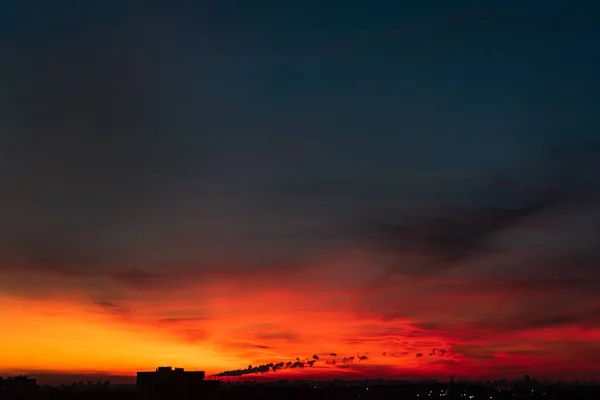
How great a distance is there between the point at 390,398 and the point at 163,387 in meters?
98.7

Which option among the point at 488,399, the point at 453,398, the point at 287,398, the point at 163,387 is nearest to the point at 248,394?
the point at 287,398

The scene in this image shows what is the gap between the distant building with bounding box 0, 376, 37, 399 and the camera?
122125 mm

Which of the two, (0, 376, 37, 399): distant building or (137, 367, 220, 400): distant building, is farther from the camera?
(0, 376, 37, 399): distant building

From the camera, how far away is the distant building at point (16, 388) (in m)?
122

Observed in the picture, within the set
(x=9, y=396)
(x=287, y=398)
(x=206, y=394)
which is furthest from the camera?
(x=287, y=398)

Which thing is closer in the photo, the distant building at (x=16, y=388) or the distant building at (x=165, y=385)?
the distant building at (x=165, y=385)

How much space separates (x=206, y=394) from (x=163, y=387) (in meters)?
9.72

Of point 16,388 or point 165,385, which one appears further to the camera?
point 16,388

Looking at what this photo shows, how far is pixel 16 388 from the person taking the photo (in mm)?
134375

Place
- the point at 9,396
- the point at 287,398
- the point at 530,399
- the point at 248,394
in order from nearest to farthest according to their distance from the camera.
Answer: the point at 9,396 → the point at 248,394 → the point at 287,398 → the point at 530,399

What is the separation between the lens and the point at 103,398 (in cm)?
12469

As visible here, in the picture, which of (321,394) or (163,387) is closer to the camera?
(163,387)

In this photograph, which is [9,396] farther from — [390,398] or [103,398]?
[390,398]

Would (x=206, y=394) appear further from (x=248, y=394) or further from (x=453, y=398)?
(x=453, y=398)
